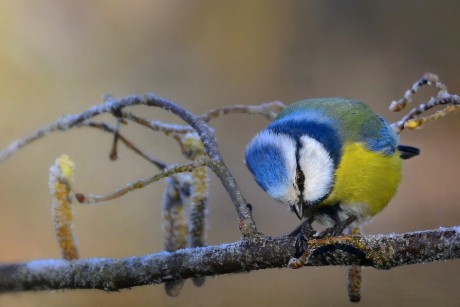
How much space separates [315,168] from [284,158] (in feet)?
0.11

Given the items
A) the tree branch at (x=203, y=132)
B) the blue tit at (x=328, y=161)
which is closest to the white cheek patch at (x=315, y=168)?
the blue tit at (x=328, y=161)

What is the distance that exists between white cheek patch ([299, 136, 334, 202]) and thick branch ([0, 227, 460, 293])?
0.13 meters

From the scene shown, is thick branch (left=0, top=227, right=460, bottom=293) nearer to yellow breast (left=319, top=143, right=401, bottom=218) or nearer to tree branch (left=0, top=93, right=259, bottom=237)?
tree branch (left=0, top=93, right=259, bottom=237)

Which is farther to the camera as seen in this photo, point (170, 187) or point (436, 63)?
point (436, 63)

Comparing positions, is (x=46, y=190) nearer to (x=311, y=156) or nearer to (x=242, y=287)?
(x=242, y=287)

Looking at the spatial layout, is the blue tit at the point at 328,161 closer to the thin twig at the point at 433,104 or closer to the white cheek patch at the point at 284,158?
the white cheek patch at the point at 284,158

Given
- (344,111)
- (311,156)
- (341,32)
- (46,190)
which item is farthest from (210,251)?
(341,32)

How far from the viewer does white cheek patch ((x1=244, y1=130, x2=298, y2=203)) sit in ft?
1.68

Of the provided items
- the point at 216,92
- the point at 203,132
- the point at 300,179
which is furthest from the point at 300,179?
the point at 216,92

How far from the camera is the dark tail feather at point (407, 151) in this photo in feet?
2.19

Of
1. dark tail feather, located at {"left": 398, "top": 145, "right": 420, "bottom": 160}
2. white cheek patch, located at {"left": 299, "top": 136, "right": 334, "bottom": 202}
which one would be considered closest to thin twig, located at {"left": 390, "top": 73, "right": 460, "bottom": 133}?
white cheek patch, located at {"left": 299, "top": 136, "right": 334, "bottom": 202}

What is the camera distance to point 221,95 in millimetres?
922

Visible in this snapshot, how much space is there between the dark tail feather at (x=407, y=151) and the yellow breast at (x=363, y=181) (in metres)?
0.06

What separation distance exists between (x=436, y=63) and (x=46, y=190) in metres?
0.56
